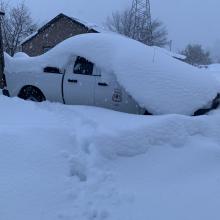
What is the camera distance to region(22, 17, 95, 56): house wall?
32438mm

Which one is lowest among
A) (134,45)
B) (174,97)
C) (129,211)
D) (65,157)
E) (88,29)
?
(129,211)

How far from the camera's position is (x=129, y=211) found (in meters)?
4.70

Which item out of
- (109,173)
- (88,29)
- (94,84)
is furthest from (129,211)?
(88,29)

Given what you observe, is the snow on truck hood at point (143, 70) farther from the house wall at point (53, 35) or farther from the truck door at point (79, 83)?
the house wall at point (53, 35)

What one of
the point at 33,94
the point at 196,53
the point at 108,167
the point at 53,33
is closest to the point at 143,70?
the point at 33,94

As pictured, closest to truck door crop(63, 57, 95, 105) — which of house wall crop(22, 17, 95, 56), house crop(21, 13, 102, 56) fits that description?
house crop(21, 13, 102, 56)

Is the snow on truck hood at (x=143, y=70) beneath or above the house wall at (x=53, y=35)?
beneath

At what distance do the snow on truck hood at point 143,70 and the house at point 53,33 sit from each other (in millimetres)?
22564

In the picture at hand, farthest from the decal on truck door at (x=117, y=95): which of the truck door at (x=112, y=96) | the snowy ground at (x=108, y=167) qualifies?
the snowy ground at (x=108, y=167)

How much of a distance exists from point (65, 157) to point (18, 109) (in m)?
2.19

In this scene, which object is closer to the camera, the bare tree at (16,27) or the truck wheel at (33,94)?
the truck wheel at (33,94)

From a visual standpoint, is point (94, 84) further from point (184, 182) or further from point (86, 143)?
point (184, 182)

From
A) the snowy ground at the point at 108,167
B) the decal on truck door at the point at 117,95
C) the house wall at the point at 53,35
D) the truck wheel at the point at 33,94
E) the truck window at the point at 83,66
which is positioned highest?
the house wall at the point at 53,35

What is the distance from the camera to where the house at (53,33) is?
32.3m
